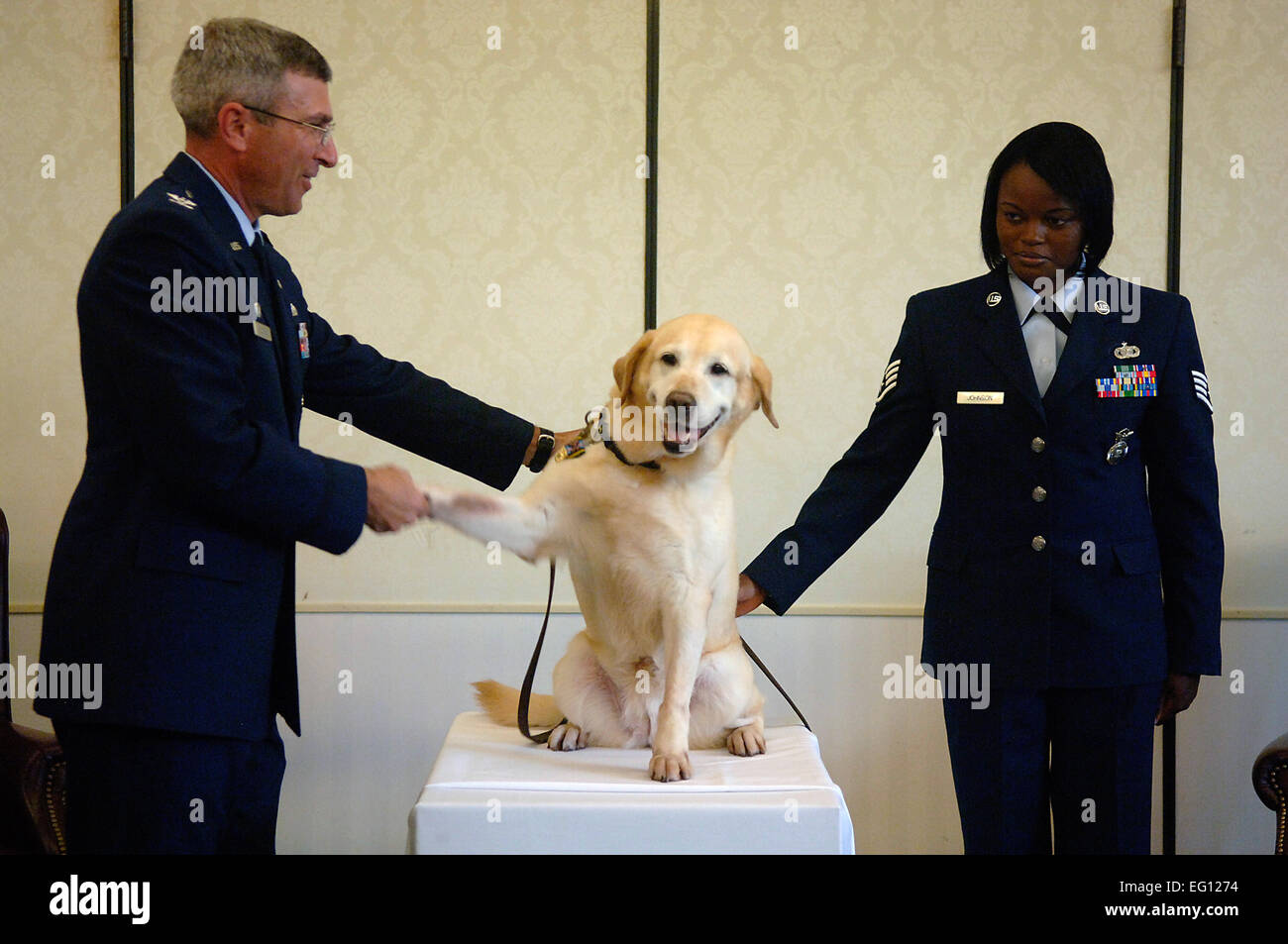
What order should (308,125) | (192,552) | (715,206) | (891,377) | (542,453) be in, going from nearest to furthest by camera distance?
(192,552)
(308,125)
(891,377)
(542,453)
(715,206)

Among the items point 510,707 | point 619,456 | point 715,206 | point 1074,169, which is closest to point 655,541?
point 619,456

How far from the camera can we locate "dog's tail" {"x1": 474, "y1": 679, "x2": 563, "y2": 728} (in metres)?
2.19

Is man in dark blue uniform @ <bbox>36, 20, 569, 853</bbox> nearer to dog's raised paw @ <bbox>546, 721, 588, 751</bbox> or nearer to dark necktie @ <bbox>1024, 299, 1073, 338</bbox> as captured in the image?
dog's raised paw @ <bbox>546, 721, 588, 751</bbox>

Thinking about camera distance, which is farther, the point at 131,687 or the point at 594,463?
the point at 594,463

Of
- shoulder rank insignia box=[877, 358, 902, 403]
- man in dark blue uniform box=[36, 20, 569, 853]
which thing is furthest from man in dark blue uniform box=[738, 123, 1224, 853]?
man in dark blue uniform box=[36, 20, 569, 853]

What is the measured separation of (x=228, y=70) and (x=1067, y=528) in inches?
58.3

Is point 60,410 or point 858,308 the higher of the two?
point 858,308

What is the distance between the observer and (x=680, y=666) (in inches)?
73.9

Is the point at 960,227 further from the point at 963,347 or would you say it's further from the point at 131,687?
the point at 131,687

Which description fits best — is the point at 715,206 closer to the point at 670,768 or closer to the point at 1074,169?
the point at 1074,169

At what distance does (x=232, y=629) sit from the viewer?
1.66m
